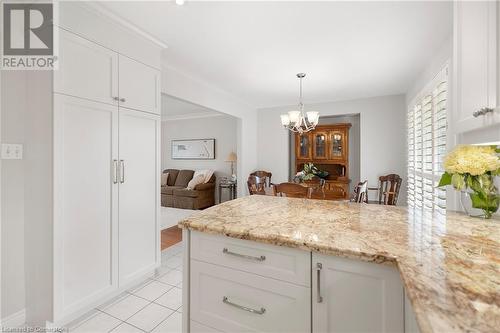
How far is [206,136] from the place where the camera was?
6730 mm

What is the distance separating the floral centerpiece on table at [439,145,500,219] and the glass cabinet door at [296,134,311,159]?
426cm

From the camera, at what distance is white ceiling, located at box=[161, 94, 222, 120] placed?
5602mm

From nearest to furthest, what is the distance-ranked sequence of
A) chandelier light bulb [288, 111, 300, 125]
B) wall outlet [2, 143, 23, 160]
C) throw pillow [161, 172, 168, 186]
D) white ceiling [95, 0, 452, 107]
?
wall outlet [2, 143, 23, 160], white ceiling [95, 0, 452, 107], chandelier light bulb [288, 111, 300, 125], throw pillow [161, 172, 168, 186]

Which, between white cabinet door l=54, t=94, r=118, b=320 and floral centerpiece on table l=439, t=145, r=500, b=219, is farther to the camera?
white cabinet door l=54, t=94, r=118, b=320

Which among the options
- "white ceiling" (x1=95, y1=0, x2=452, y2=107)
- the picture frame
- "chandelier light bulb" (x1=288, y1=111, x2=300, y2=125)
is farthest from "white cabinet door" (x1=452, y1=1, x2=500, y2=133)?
the picture frame

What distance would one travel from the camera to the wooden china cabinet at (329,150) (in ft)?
17.3

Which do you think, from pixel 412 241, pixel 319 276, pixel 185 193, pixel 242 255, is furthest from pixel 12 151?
pixel 185 193

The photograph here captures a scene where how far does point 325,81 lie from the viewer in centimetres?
368

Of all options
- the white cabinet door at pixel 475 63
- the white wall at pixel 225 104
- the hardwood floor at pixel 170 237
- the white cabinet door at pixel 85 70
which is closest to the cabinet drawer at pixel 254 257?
the white cabinet door at pixel 475 63

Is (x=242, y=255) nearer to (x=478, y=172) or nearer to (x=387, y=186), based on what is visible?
(x=478, y=172)

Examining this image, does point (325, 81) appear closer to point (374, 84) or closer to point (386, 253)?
point (374, 84)

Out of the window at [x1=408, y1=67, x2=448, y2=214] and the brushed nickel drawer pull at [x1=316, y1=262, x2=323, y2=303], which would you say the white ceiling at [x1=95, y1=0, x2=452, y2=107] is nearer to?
the window at [x1=408, y1=67, x2=448, y2=214]

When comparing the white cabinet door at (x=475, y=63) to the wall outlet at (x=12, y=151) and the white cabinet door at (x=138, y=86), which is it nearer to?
the white cabinet door at (x=138, y=86)

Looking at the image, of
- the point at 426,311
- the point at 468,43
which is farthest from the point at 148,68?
the point at 426,311
